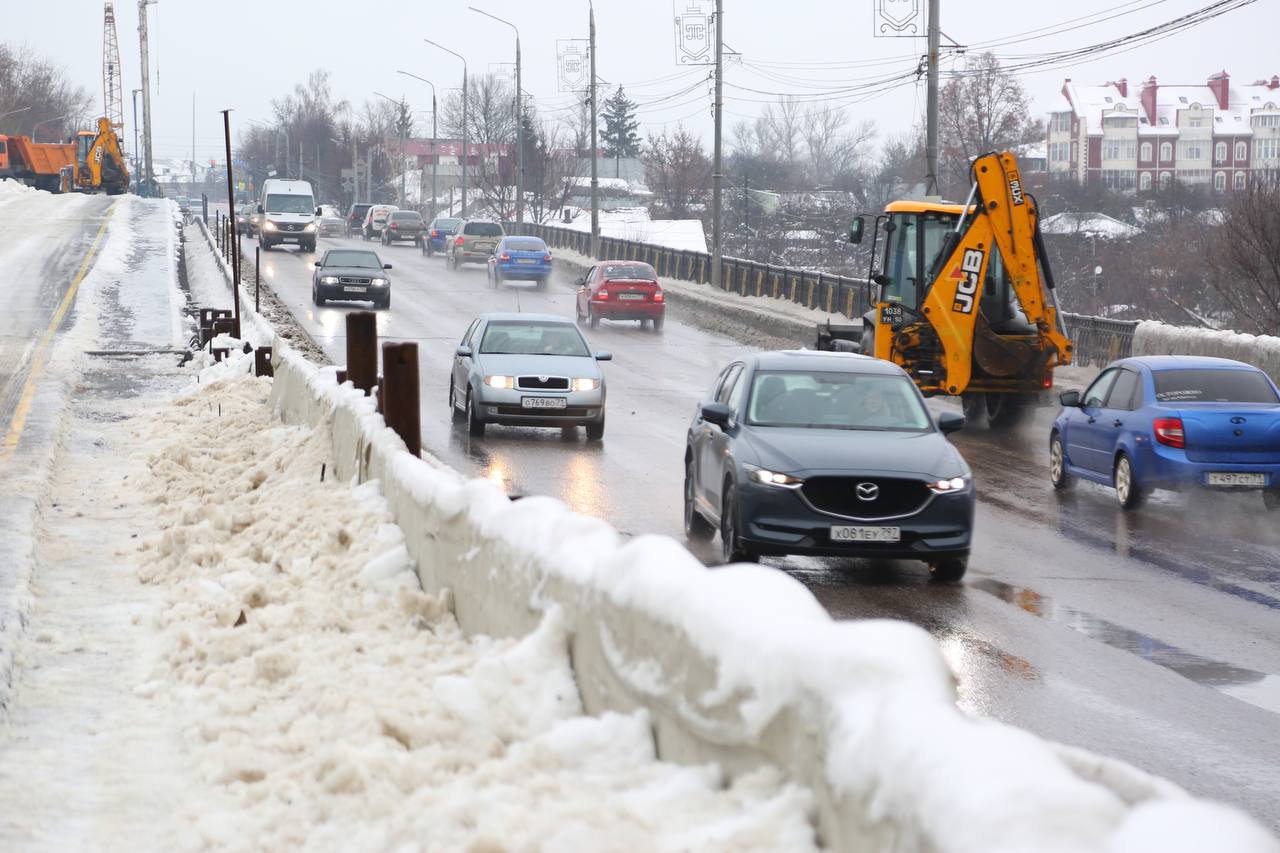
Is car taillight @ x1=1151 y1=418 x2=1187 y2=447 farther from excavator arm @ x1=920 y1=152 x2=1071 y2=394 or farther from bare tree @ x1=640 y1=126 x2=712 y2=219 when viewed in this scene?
bare tree @ x1=640 y1=126 x2=712 y2=219

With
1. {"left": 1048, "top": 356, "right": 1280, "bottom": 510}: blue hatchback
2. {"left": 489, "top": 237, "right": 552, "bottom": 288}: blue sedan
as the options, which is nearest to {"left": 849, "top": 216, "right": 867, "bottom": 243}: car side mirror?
{"left": 1048, "top": 356, "right": 1280, "bottom": 510}: blue hatchback

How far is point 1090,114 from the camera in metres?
170

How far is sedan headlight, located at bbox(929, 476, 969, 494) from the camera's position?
35.5ft

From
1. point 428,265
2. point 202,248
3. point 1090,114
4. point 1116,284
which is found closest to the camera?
point 202,248

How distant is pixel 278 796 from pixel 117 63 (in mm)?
131523

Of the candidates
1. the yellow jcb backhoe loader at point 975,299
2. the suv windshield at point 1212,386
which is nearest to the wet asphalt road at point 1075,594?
the yellow jcb backhoe loader at point 975,299

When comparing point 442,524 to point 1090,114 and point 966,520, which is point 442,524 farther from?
point 1090,114

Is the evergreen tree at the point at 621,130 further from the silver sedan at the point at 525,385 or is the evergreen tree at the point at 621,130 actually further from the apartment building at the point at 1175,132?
the silver sedan at the point at 525,385

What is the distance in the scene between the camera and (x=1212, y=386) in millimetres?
15039

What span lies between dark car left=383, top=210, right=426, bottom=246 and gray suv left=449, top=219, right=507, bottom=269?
1566cm

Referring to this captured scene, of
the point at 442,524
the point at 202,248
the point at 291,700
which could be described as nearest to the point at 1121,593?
the point at 442,524

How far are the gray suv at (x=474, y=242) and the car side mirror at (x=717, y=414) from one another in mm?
47374

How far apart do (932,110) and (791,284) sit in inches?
477

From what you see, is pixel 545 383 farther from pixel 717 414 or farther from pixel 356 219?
pixel 356 219
